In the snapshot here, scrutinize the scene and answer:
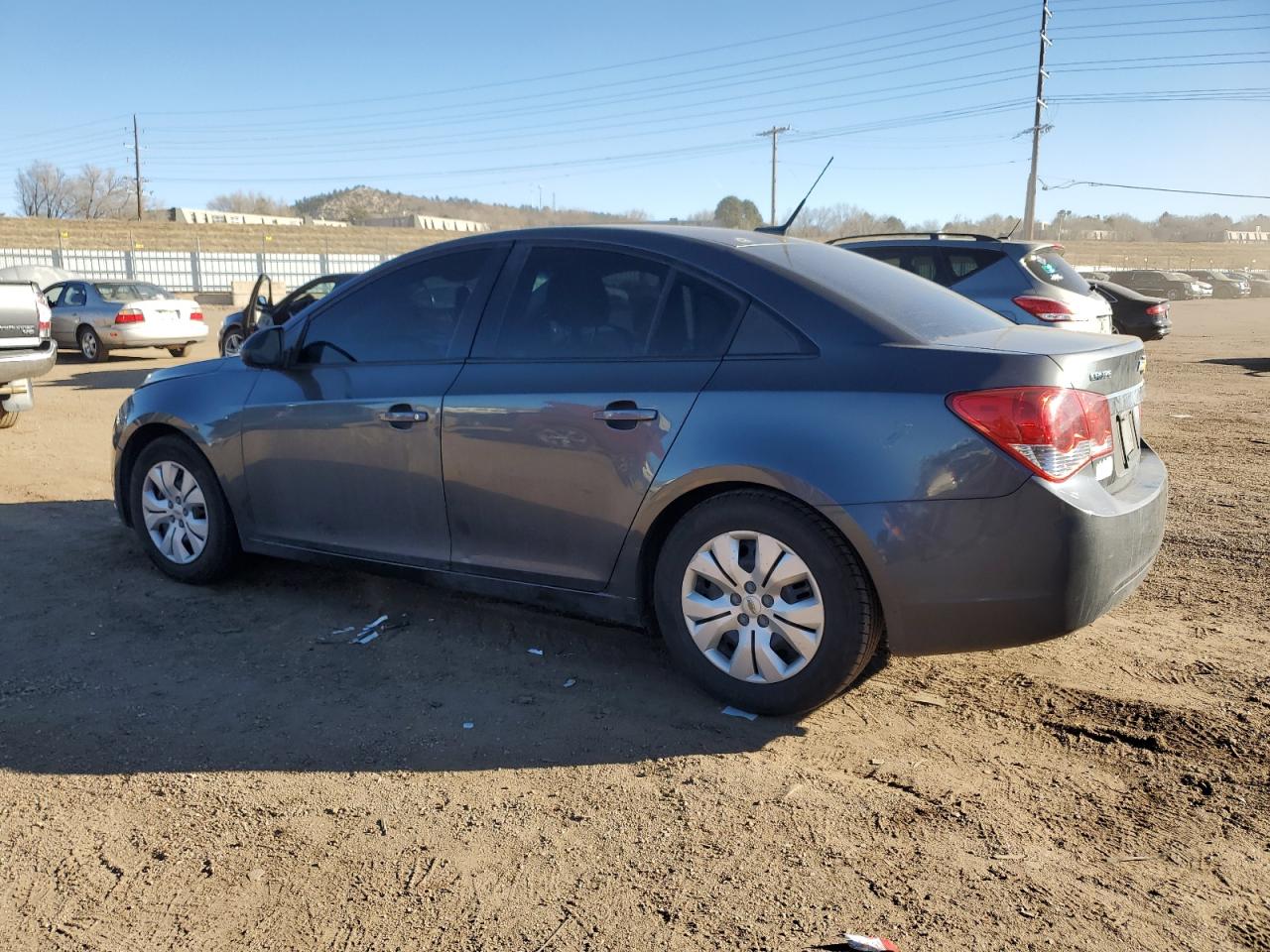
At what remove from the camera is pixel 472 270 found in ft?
14.7

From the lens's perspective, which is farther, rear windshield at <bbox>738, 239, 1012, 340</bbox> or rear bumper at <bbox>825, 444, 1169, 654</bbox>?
rear windshield at <bbox>738, 239, 1012, 340</bbox>

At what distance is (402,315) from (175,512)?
1.67 metres

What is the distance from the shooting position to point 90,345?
58.3 ft

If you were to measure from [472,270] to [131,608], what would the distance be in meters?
2.25

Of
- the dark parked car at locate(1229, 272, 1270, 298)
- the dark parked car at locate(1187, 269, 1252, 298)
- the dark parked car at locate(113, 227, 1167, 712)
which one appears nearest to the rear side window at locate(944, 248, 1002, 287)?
the dark parked car at locate(113, 227, 1167, 712)

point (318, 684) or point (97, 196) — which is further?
point (97, 196)

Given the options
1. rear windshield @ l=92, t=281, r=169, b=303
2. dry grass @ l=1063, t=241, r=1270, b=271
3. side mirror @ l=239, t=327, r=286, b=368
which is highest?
dry grass @ l=1063, t=241, r=1270, b=271

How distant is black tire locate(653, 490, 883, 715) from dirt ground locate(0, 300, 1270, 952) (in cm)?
14

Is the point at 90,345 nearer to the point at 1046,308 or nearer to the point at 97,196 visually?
the point at 1046,308

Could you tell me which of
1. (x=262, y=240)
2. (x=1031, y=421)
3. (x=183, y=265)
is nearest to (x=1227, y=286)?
(x=262, y=240)

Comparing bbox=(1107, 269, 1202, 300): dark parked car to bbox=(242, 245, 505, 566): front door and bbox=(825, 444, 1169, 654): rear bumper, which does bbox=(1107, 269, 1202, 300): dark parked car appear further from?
bbox=(825, 444, 1169, 654): rear bumper

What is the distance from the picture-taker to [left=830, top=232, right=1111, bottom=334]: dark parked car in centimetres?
987

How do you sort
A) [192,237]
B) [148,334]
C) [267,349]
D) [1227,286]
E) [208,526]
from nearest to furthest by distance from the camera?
[267,349]
[208,526]
[148,334]
[1227,286]
[192,237]

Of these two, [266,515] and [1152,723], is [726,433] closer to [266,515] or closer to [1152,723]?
[1152,723]
